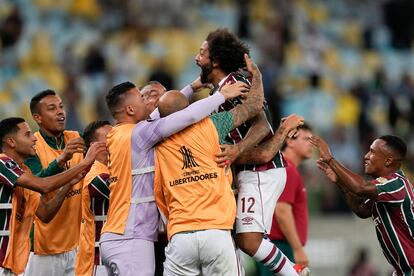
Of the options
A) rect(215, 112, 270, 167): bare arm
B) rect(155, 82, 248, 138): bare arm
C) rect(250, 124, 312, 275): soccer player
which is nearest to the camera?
rect(155, 82, 248, 138): bare arm

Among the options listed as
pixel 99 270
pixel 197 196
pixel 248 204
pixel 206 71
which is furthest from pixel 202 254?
pixel 206 71

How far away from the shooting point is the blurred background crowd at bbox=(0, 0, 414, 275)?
19688 millimetres

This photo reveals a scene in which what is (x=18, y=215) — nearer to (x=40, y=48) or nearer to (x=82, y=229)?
(x=82, y=229)

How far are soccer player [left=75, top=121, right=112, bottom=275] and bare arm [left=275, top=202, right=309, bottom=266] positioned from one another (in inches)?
→ 102

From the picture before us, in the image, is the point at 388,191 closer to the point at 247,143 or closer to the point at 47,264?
the point at 247,143

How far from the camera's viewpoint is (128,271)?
8273mm

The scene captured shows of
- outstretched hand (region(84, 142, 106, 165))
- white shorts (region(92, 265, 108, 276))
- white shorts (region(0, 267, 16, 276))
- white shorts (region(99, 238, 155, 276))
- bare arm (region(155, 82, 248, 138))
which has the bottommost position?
white shorts (region(92, 265, 108, 276))

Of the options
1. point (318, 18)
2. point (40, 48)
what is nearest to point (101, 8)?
point (40, 48)

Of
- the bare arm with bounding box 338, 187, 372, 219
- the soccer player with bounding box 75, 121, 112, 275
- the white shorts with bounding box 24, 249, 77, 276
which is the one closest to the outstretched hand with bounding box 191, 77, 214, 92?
the soccer player with bounding box 75, 121, 112, 275

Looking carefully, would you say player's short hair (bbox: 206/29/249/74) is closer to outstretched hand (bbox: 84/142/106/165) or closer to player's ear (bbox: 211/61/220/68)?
player's ear (bbox: 211/61/220/68)

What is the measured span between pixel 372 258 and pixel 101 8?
8679 millimetres

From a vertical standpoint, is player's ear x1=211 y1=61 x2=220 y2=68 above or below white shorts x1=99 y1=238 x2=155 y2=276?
above

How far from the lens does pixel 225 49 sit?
28.8 feet

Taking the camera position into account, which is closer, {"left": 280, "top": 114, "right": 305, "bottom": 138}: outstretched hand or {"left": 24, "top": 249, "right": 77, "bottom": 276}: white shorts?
{"left": 280, "top": 114, "right": 305, "bottom": 138}: outstretched hand
